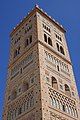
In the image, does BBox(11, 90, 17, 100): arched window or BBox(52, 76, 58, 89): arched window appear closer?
BBox(52, 76, 58, 89): arched window

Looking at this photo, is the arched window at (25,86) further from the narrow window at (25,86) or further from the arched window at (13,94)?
the arched window at (13,94)

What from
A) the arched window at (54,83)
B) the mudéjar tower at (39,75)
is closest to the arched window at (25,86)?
the mudéjar tower at (39,75)

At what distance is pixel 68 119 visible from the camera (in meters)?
16.2

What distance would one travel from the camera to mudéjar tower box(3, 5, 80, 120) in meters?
15.8

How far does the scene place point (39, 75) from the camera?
54.7 feet

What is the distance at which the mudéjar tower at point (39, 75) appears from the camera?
1577 centimetres

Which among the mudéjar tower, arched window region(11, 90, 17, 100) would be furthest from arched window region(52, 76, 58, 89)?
arched window region(11, 90, 17, 100)

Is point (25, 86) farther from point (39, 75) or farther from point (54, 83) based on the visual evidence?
point (54, 83)

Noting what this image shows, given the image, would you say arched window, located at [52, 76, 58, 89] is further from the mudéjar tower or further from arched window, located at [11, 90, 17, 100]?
arched window, located at [11, 90, 17, 100]

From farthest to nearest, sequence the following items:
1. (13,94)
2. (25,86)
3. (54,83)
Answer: (13,94) → (25,86) → (54,83)

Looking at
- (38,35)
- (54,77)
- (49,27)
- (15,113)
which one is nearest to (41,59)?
(54,77)

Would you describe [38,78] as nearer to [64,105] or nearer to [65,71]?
[64,105]

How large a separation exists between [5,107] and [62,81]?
4.96m

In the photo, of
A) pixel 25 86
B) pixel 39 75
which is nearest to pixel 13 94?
pixel 25 86
